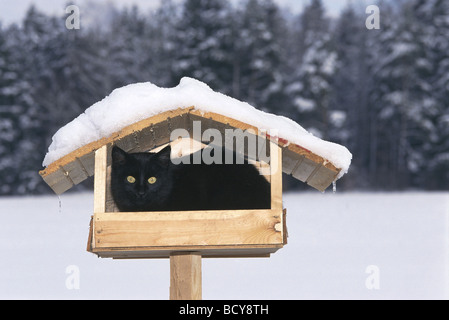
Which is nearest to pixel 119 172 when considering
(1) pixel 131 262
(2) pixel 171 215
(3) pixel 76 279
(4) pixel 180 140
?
(2) pixel 171 215

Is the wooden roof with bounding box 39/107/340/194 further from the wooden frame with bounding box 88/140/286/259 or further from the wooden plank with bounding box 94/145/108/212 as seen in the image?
the wooden frame with bounding box 88/140/286/259

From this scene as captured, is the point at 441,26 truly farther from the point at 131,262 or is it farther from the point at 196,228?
the point at 196,228

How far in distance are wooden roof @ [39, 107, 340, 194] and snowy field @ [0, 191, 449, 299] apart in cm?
644

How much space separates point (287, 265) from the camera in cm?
1401

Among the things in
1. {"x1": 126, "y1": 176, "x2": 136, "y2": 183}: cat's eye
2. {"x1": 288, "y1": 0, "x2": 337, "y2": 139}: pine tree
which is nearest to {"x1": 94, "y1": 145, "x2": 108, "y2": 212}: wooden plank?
{"x1": 126, "y1": 176, "x2": 136, "y2": 183}: cat's eye

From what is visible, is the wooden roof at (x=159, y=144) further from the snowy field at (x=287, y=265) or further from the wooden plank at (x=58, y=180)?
the snowy field at (x=287, y=265)

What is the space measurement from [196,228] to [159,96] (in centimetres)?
101

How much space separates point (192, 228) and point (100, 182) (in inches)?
30.7

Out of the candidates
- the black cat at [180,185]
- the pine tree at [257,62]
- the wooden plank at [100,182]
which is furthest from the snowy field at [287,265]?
the pine tree at [257,62]

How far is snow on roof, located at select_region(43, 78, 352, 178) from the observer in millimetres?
4289

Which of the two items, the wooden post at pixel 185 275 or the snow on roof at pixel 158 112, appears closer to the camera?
the snow on roof at pixel 158 112

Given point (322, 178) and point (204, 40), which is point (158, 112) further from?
point (204, 40)

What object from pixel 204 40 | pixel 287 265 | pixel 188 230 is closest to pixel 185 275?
pixel 188 230

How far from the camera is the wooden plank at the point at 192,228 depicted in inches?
172
